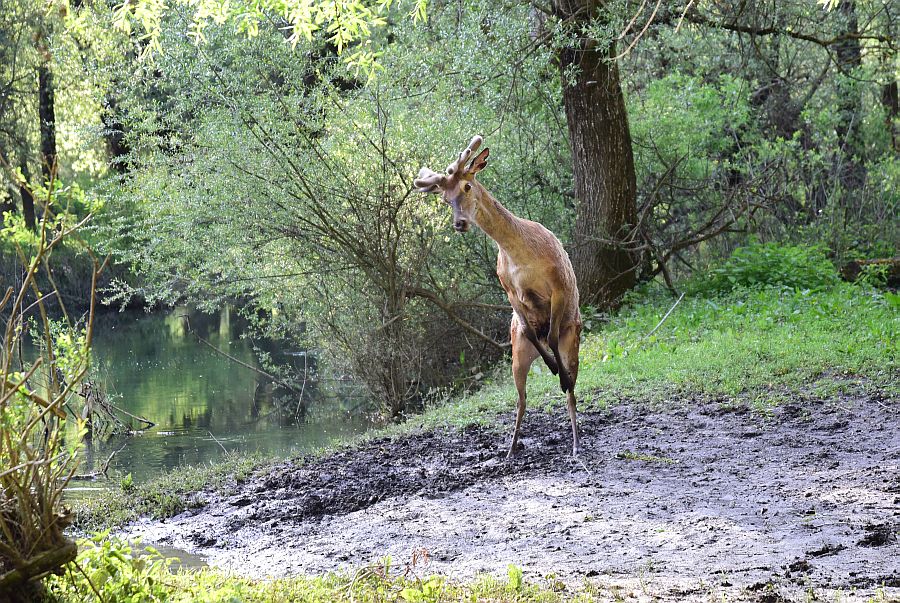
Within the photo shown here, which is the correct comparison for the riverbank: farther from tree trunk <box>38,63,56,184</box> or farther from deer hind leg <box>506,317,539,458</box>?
tree trunk <box>38,63,56,184</box>

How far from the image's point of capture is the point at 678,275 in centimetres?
1908

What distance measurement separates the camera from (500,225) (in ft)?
24.6

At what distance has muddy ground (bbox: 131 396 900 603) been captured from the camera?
4.91 metres

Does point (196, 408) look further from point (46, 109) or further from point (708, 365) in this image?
point (46, 109)

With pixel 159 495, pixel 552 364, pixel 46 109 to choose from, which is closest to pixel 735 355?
pixel 552 364

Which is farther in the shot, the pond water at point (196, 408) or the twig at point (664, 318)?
the twig at point (664, 318)

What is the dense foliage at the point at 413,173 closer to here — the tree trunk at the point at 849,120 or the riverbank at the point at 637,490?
the tree trunk at the point at 849,120

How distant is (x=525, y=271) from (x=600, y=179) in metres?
8.80

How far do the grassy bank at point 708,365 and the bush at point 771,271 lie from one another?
46 cm

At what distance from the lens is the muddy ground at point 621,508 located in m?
4.91

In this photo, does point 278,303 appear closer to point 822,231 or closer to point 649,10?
point 649,10

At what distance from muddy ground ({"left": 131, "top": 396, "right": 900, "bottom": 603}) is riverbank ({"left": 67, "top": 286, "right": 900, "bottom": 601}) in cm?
2

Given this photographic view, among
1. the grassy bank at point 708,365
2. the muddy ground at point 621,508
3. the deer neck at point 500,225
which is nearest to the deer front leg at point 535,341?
the deer neck at point 500,225

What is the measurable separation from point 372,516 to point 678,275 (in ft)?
43.4
